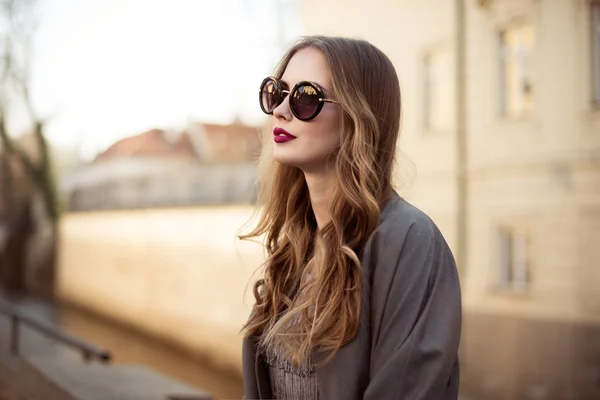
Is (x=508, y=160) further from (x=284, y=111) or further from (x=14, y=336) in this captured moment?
(x=14, y=336)

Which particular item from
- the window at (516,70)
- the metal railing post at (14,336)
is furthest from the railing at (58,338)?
the window at (516,70)

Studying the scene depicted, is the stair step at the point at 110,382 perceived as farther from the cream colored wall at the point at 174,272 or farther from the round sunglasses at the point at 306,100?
the round sunglasses at the point at 306,100

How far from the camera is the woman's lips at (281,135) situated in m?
1.57

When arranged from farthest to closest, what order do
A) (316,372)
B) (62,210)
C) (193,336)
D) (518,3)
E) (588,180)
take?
1. (62,210)
2. (193,336)
3. (518,3)
4. (588,180)
5. (316,372)

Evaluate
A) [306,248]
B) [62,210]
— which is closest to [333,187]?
[306,248]

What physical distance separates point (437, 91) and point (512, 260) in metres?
1.53

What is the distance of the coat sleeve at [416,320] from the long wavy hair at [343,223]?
2.2 inches

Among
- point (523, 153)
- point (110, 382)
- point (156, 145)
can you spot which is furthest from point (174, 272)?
point (523, 153)

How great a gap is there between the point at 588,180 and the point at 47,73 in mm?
10811

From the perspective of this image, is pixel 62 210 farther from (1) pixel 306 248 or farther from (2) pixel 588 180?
(1) pixel 306 248

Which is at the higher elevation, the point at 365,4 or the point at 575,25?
the point at 365,4

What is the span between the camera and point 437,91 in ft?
20.3

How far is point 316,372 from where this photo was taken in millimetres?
1440

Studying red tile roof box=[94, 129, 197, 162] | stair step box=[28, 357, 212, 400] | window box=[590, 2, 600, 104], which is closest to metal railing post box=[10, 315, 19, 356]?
stair step box=[28, 357, 212, 400]
